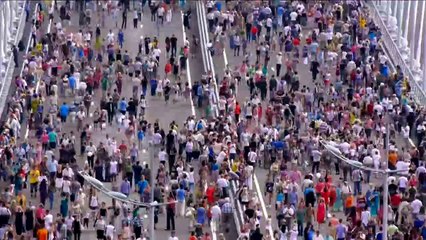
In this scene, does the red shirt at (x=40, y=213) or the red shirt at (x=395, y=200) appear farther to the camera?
the red shirt at (x=395, y=200)

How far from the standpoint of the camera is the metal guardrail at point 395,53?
10419 cm

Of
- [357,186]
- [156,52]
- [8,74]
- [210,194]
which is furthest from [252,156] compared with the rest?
[156,52]

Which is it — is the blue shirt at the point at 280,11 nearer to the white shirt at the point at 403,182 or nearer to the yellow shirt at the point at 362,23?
the yellow shirt at the point at 362,23

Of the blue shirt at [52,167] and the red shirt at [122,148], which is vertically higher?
the red shirt at [122,148]

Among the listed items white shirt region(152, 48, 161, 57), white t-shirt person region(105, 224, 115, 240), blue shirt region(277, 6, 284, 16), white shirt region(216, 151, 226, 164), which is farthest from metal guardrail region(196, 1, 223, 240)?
white t-shirt person region(105, 224, 115, 240)

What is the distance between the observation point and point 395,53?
11169 cm

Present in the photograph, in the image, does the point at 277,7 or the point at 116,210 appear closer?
the point at 116,210

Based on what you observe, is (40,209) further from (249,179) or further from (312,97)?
(312,97)

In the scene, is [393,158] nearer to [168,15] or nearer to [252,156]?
[252,156]

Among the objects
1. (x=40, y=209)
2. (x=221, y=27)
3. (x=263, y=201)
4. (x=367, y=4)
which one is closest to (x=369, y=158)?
(x=263, y=201)

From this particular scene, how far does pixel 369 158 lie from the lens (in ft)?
297

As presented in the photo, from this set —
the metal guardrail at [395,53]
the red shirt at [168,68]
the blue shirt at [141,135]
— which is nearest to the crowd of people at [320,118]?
the metal guardrail at [395,53]

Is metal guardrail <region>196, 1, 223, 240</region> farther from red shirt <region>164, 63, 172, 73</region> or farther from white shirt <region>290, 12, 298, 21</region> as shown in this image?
white shirt <region>290, 12, 298, 21</region>

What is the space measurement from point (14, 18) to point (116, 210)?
31.4 meters
